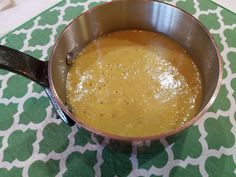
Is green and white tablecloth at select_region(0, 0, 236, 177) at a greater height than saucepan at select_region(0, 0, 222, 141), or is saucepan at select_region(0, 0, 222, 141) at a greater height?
saucepan at select_region(0, 0, 222, 141)

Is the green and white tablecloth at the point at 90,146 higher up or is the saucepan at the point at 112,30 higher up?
the saucepan at the point at 112,30

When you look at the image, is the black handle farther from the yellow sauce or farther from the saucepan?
the yellow sauce

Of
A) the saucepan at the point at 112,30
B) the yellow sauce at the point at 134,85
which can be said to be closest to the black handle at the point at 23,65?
the saucepan at the point at 112,30

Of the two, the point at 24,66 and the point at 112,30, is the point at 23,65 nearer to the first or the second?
the point at 24,66

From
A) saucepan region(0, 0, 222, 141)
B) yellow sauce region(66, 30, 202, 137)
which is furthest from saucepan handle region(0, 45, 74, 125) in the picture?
yellow sauce region(66, 30, 202, 137)

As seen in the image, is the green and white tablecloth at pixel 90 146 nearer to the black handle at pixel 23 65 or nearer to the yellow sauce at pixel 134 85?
the yellow sauce at pixel 134 85
